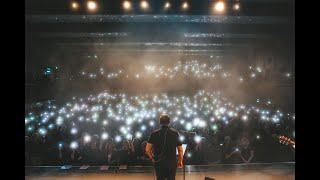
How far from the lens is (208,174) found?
11.4 m

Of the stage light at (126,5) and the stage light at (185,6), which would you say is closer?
the stage light at (126,5)

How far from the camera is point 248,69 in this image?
117 ft

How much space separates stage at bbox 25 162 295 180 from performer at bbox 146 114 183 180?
8.72 ft

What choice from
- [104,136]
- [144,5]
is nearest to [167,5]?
[144,5]

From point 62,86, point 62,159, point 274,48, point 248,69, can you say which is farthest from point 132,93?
point 62,159

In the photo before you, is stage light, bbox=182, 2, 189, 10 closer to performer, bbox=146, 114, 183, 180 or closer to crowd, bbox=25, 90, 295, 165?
crowd, bbox=25, 90, 295, 165

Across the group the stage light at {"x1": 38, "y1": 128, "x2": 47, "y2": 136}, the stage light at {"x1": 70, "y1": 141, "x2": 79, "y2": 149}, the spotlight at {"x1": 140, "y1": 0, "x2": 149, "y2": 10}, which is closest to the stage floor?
the stage light at {"x1": 70, "y1": 141, "x2": 79, "y2": 149}

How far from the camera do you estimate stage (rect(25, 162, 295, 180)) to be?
11.1m

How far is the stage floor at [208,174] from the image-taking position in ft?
36.1

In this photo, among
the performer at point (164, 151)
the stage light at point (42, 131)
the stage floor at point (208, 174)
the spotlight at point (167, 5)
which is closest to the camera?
the performer at point (164, 151)

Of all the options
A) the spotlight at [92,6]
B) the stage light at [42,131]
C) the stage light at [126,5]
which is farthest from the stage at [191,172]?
the stage light at [126,5]

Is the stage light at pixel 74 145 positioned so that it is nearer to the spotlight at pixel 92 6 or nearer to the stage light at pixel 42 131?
the stage light at pixel 42 131

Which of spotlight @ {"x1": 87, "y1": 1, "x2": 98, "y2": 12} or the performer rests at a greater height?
spotlight @ {"x1": 87, "y1": 1, "x2": 98, "y2": 12}
